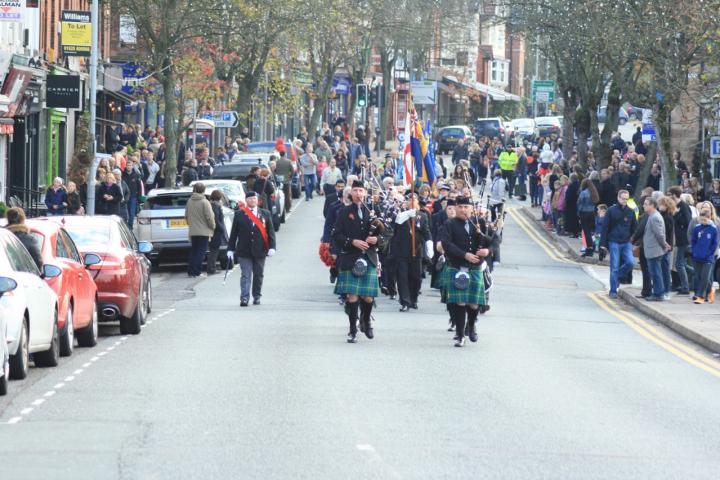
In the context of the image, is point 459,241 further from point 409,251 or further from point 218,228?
point 218,228

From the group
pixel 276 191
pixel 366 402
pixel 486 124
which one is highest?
pixel 486 124

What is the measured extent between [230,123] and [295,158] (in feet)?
9.91

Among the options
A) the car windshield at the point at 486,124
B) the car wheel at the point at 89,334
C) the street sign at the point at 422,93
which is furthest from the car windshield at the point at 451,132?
the car wheel at the point at 89,334

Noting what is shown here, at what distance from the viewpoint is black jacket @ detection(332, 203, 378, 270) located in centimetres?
1811

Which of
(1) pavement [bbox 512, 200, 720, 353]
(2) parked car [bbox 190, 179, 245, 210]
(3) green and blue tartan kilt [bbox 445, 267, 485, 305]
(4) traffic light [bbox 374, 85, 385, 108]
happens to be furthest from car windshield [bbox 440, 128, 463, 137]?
(3) green and blue tartan kilt [bbox 445, 267, 485, 305]

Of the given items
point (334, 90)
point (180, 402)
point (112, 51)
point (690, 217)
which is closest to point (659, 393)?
point (180, 402)

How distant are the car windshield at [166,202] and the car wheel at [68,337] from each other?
43.8 feet

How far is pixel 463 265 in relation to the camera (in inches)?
699

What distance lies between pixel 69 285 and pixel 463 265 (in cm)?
438

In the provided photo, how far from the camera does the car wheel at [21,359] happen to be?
14.0 m

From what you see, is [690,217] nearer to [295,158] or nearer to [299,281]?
[299,281]

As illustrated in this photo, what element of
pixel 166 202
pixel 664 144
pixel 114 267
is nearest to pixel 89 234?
pixel 114 267

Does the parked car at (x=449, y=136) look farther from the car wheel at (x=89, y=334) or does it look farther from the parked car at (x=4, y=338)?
the parked car at (x=4, y=338)

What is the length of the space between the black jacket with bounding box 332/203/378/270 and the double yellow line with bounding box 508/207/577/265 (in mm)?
16689
